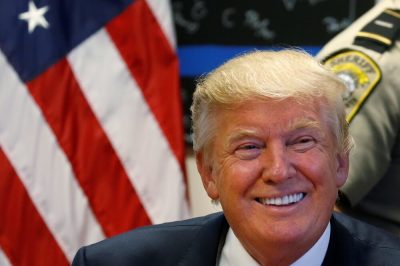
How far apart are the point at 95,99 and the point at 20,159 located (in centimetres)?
29

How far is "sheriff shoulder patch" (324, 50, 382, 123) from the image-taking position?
51.5 inches

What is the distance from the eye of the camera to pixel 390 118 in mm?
1295

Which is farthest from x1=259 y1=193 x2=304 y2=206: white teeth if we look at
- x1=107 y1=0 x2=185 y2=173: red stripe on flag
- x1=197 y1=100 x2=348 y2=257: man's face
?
x1=107 y1=0 x2=185 y2=173: red stripe on flag

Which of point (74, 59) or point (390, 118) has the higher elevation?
point (74, 59)

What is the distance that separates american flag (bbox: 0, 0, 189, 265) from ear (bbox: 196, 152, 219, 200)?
39.6 inches

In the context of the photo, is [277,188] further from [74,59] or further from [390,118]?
[74,59]

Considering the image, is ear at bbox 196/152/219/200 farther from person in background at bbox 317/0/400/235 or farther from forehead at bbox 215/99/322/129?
person in background at bbox 317/0/400/235

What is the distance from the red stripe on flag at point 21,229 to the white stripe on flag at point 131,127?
12.0 inches

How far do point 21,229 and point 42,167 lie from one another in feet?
0.64

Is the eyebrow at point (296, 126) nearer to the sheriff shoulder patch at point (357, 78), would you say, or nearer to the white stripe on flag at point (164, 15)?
the sheriff shoulder patch at point (357, 78)

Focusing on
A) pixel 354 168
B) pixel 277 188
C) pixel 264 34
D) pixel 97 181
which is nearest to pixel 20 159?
pixel 97 181

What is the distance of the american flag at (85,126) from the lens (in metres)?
2.01

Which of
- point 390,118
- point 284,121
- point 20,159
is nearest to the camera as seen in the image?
point 284,121

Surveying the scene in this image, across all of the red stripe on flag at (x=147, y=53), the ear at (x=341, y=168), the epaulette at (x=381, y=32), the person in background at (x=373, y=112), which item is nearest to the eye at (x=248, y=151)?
the ear at (x=341, y=168)
